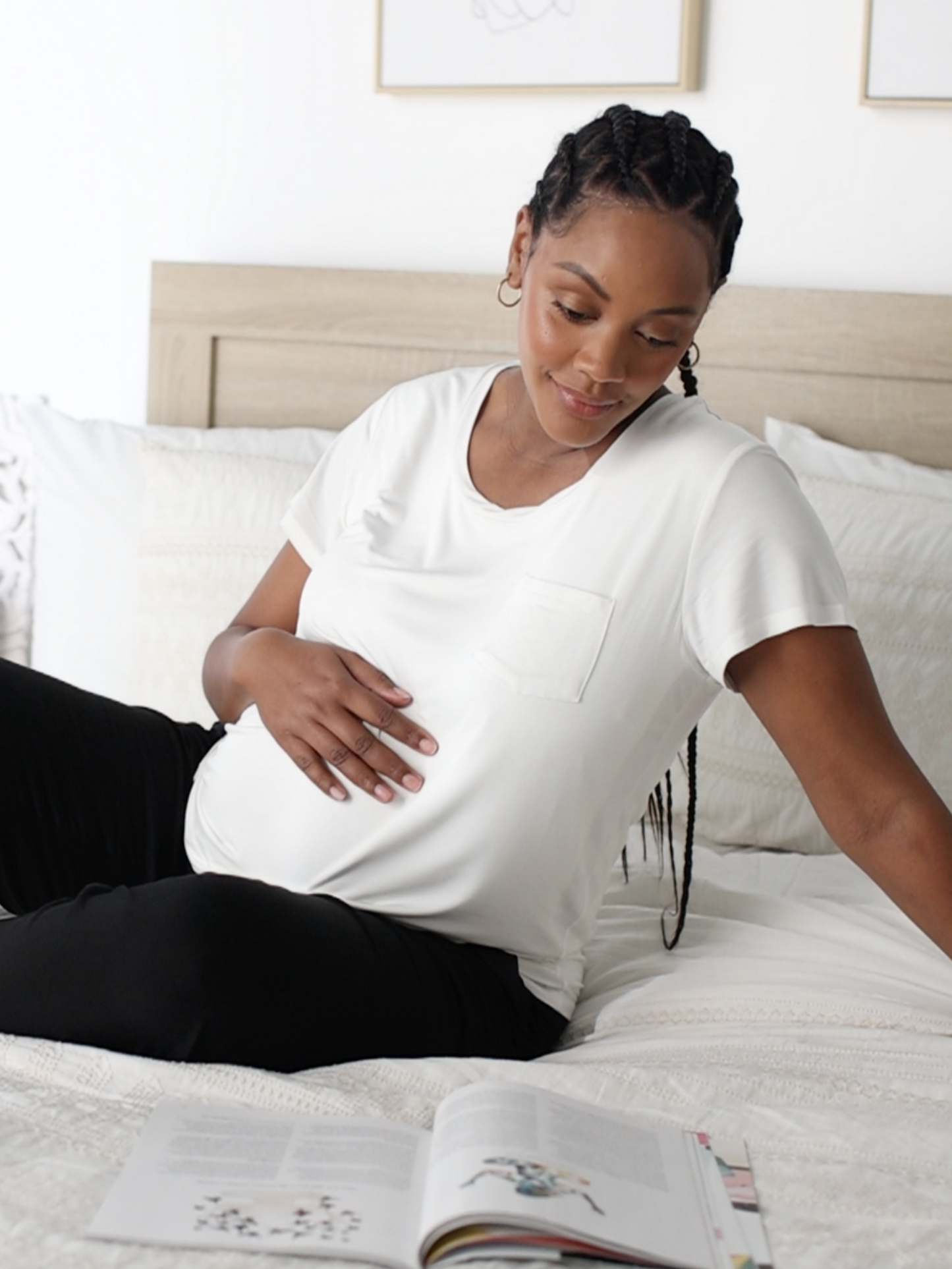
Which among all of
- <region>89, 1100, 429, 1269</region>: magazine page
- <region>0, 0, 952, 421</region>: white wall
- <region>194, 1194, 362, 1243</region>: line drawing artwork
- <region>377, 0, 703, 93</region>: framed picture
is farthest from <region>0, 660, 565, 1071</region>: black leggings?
<region>377, 0, 703, 93</region>: framed picture

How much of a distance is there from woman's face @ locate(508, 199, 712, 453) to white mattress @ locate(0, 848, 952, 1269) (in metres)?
0.51

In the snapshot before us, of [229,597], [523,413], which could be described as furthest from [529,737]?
[229,597]

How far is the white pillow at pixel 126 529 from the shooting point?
1.96 metres

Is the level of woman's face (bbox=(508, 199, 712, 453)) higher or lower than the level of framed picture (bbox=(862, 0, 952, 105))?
lower

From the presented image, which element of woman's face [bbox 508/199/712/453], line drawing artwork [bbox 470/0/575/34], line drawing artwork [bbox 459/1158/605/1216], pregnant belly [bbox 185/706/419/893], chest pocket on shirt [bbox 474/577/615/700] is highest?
line drawing artwork [bbox 470/0/575/34]

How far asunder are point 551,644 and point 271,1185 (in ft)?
1.63

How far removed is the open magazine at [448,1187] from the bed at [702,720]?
3cm

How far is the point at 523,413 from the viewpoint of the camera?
1.37m

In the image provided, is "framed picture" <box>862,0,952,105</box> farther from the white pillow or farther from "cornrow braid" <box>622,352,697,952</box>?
the white pillow

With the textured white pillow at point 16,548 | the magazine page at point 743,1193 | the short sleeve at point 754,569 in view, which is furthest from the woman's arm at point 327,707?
the textured white pillow at point 16,548

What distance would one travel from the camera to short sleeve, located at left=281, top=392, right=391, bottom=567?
1.52 metres

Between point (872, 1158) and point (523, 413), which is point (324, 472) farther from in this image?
point (872, 1158)

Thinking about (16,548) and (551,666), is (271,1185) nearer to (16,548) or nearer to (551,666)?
(551,666)

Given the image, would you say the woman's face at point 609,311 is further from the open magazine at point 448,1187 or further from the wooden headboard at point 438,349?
the wooden headboard at point 438,349
